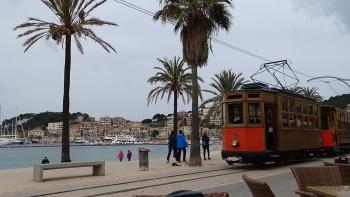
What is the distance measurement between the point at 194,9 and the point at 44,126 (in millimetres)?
166327

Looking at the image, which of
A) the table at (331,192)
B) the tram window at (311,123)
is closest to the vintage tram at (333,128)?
the tram window at (311,123)

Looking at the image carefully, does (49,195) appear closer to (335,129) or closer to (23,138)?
(335,129)

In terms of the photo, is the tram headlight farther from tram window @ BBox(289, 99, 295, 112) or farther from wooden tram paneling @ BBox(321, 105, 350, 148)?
wooden tram paneling @ BBox(321, 105, 350, 148)

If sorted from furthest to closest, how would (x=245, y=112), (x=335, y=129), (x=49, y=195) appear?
(x=335, y=129) < (x=245, y=112) < (x=49, y=195)

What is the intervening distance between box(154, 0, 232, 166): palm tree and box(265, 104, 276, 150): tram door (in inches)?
169

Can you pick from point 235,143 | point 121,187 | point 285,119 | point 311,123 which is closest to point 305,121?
point 311,123

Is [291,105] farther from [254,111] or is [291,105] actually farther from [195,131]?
[195,131]

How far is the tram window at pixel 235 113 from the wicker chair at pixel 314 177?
15484 millimetres

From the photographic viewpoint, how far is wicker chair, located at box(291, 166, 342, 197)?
7.27m

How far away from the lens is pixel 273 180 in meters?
17.8

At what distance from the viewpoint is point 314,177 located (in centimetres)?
736

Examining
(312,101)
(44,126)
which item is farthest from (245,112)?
(44,126)

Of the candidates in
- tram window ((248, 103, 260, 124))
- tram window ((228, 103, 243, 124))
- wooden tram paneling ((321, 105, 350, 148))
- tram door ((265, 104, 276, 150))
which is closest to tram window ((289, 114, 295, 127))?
tram door ((265, 104, 276, 150))

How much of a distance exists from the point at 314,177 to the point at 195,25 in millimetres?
19763
